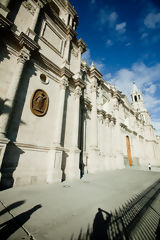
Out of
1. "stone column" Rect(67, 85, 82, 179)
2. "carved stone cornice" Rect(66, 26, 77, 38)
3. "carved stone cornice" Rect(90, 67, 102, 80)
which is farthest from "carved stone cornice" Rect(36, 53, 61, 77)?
"carved stone cornice" Rect(90, 67, 102, 80)

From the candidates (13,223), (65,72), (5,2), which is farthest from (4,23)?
(13,223)

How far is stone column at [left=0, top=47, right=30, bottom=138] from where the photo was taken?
4.86 metres

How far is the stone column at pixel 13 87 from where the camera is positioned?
486cm

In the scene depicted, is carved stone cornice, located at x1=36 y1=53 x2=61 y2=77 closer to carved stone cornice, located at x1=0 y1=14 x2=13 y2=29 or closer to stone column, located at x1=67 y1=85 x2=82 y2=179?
carved stone cornice, located at x1=0 y1=14 x2=13 y2=29

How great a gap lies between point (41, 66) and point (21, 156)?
620 cm

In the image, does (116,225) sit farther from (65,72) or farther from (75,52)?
(75,52)

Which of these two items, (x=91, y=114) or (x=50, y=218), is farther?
(x=91, y=114)

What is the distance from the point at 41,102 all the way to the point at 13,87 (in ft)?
5.85

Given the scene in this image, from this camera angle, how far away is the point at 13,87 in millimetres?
5574

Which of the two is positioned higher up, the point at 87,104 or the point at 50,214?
the point at 87,104

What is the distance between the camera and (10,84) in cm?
573

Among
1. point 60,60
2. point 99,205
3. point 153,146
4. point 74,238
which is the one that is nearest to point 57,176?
point 99,205

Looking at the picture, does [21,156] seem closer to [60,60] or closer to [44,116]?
[44,116]

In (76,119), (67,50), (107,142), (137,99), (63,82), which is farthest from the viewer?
(137,99)
